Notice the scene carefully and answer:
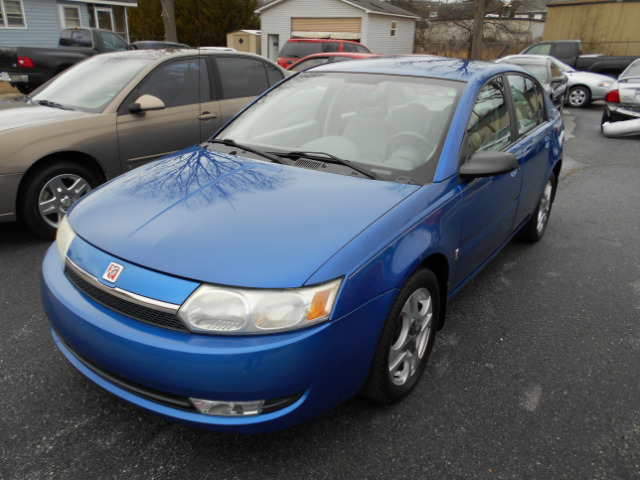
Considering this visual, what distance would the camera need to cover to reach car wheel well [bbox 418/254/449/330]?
2.52 metres

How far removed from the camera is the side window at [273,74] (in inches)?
246

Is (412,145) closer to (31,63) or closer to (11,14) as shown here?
(31,63)

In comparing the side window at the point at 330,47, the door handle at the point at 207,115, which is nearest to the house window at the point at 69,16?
the side window at the point at 330,47

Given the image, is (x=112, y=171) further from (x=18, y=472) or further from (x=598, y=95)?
(x=598, y=95)

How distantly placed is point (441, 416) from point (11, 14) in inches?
1106

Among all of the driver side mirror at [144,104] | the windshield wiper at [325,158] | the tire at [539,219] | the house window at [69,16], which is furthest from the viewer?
the house window at [69,16]

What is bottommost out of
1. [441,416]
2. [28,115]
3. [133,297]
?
[441,416]

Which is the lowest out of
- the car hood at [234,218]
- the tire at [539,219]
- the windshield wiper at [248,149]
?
the tire at [539,219]

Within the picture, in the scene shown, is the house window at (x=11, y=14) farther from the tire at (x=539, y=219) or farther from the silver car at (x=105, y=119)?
the tire at (x=539, y=219)

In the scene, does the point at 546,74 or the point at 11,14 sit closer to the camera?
the point at 546,74

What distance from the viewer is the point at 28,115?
446 cm

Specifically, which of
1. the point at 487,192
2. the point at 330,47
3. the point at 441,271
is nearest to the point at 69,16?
the point at 330,47

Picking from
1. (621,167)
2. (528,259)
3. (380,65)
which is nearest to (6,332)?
(380,65)

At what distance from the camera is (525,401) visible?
8.39 feet
